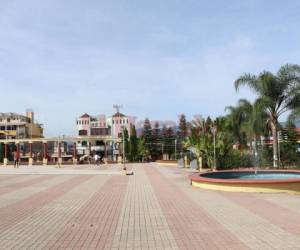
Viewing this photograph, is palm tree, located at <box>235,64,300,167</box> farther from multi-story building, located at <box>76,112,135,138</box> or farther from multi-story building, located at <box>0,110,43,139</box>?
multi-story building, located at <box>0,110,43,139</box>

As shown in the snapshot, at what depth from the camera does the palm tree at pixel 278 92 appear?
25.8 m

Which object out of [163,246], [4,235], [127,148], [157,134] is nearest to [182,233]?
[163,246]

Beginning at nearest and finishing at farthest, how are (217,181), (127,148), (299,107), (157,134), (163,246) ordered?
(163,246)
(217,181)
(299,107)
(127,148)
(157,134)

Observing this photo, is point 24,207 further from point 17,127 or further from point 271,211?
point 17,127

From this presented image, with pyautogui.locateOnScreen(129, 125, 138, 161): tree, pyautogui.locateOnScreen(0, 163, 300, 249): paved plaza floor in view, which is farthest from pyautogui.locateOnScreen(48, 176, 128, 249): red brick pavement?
pyautogui.locateOnScreen(129, 125, 138, 161): tree

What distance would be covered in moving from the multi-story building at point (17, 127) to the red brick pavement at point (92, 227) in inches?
3399

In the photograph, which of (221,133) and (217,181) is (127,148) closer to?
(221,133)

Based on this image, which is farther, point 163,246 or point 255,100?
point 255,100

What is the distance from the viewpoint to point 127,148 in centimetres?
6316

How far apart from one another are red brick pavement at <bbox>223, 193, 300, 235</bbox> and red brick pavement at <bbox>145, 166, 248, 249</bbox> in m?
1.26

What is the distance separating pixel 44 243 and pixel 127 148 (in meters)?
55.8

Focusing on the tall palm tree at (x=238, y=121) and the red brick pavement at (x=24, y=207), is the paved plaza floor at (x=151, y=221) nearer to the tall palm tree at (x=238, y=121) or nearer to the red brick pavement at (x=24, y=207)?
the red brick pavement at (x=24, y=207)

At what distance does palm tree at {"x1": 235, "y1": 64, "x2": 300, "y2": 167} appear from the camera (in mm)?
25750

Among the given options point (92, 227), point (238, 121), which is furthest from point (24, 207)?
point (238, 121)
